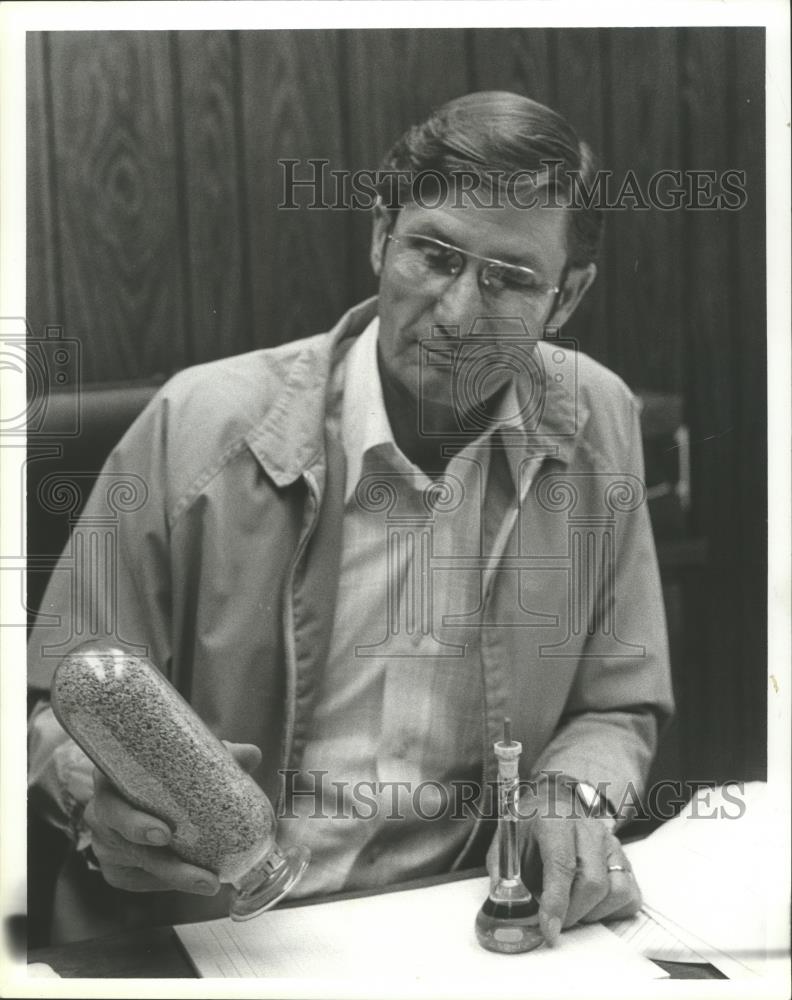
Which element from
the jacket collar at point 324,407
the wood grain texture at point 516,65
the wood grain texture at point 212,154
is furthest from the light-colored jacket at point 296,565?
the wood grain texture at point 516,65

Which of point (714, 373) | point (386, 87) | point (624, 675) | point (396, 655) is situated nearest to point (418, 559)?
point (396, 655)

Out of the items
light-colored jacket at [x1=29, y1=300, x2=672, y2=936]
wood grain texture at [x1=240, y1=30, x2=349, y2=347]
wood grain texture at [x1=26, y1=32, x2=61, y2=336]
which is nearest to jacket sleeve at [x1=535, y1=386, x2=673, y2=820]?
light-colored jacket at [x1=29, y1=300, x2=672, y2=936]

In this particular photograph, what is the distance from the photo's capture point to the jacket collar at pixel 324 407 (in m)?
1.20

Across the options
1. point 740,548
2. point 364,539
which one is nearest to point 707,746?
point 740,548

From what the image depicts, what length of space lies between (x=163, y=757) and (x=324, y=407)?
0.37 metres

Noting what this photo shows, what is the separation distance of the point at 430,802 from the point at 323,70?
735 mm

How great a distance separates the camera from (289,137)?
121 cm

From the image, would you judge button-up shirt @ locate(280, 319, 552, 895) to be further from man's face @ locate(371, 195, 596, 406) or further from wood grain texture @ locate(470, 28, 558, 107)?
wood grain texture @ locate(470, 28, 558, 107)

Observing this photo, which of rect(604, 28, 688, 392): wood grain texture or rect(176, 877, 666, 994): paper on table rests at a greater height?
rect(604, 28, 688, 392): wood grain texture

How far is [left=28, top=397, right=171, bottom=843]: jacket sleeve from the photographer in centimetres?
121

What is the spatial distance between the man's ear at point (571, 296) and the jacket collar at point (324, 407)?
1.0 inches

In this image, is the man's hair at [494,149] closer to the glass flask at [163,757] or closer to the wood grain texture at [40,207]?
the wood grain texture at [40,207]

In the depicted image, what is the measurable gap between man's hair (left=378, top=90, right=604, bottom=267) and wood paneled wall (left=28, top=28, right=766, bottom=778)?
0.02 meters

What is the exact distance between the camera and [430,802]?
1.23 m
